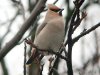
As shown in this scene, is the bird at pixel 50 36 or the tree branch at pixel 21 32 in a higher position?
the tree branch at pixel 21 32

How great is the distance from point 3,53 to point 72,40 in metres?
0.97

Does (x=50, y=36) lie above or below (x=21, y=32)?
below

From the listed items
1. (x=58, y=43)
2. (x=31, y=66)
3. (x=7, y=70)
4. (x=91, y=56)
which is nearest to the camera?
(x=58, y=43)

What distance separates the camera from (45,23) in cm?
392

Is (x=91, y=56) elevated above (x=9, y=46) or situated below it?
below

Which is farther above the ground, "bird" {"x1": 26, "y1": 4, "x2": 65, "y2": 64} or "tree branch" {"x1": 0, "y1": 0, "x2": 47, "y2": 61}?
"tree branch" {"x1": 0, "y1": 0, "x2": 47, "y2": 61}

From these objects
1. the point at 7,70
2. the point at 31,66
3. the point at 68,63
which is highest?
the point at 68,63

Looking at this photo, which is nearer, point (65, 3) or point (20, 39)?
point (20, 39)

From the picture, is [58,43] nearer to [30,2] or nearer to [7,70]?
[7,70]

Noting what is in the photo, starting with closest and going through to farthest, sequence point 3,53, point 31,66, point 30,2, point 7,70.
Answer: point 3,53 < point 31,66 < point 7,70 < point 30,2

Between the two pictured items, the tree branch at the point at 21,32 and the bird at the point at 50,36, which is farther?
the bird at the point at 50,36

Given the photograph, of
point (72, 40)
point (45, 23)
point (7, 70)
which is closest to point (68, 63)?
point (72, 40)

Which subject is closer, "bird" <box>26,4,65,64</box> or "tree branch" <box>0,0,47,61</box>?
"tree branch" <box>0,0,47,61</box>

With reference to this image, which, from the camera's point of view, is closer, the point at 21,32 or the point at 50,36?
the point at 21,32
